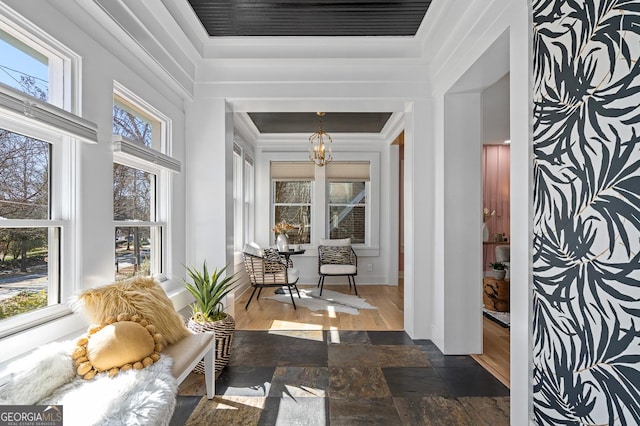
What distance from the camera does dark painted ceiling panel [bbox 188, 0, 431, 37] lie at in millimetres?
2707

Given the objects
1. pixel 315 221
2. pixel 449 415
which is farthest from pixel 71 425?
A: pixel 315 221

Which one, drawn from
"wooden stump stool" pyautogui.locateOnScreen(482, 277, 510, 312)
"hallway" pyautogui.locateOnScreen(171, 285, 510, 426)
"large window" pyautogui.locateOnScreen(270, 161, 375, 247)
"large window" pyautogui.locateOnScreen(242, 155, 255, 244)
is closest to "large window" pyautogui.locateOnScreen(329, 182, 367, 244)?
"large window" pyautogui.locateOnScreen(270, 161, 375, 247)

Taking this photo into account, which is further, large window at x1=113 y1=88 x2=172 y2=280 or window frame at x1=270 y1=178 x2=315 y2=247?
window frame at x1=270 y1=178 x2=315 y2=247

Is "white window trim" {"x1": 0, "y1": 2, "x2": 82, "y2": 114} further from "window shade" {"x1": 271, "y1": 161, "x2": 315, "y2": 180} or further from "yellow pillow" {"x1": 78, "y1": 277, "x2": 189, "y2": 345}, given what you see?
"window shade" {"x1": 271, "y1": 161, "x2": 315, "y2": 180}

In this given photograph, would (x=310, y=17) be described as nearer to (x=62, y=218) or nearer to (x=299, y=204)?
(x=62, y=218)

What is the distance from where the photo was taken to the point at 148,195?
2955 mm

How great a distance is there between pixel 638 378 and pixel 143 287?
2.42 meters

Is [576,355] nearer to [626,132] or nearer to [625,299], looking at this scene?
[625,299]

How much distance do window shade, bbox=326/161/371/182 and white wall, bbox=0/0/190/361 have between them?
418 centimetres

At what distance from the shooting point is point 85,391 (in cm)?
147

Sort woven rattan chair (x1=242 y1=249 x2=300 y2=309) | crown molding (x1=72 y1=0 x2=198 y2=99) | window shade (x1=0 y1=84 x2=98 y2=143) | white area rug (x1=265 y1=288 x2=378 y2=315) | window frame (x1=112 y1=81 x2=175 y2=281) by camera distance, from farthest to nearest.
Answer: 1. white area rug (x1=265 y1=288 x2=378 y2=315)
2. woven rattan chair (x1=242 y1=249 x2=300 y2=309)
3. window frame (x1=112 y1=81 x2=175 y2=281)
4. crown molding (x1=72 y1=0 x2=198 y2=99)
5. window shade (x1=0 y1=84 x2=98 y2=143)

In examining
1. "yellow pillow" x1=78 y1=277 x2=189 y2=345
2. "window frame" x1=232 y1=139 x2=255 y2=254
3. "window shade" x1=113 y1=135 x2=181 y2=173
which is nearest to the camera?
"yellow pillow" x1=78 y1=277 x2=189 y2=345

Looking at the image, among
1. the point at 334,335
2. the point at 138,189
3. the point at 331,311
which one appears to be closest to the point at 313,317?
the point at 331,311

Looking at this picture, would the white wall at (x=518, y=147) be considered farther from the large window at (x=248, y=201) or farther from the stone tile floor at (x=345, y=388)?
the large window at (x=248, y=201)
